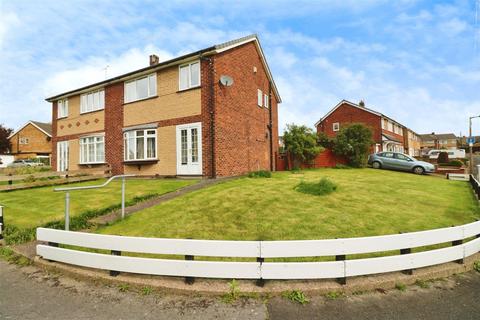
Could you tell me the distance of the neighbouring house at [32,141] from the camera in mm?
41688

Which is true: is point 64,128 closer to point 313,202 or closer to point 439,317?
point 313,202

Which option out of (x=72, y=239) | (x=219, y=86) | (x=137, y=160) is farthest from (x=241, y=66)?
(x=72, y=239)

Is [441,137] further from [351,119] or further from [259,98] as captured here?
[259,98]

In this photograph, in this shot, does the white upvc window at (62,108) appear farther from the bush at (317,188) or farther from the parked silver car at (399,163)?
the parked silver car at (399,163)

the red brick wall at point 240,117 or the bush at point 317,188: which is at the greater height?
the red brick wall at point 240,117

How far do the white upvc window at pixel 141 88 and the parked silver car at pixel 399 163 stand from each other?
17.7m

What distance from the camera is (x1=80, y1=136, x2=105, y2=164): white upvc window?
17.7 m

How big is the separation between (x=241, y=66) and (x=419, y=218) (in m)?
12.7

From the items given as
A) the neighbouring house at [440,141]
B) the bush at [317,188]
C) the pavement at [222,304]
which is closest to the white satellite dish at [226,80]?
the bush at [317,188]

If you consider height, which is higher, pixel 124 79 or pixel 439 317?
pixel 124 79

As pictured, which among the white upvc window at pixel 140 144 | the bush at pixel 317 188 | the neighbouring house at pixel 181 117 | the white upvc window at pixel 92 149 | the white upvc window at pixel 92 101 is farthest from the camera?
the white upvc window at pixel 92 101

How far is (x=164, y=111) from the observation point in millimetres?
14766

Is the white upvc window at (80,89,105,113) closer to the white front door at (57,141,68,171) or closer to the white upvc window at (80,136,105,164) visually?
the white upvc window at (80,136,105,164)

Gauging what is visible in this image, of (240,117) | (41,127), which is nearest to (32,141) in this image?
(41,127)
